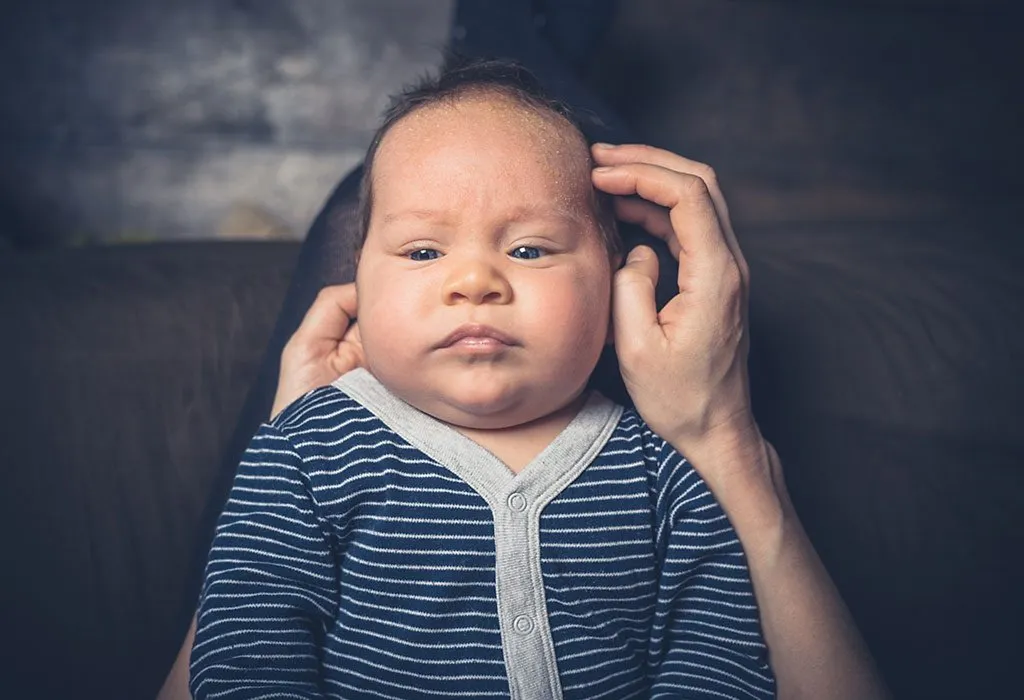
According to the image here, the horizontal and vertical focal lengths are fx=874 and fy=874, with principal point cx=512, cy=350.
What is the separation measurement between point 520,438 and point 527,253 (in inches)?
8.2

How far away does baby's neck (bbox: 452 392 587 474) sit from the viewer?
97 cm

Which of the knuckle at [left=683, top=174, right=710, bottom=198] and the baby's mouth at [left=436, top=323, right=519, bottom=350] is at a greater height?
the knuckle at [left=683, top=174, right=710, bottom=198]

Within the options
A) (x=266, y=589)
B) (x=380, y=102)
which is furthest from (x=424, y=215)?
(x=380, y=102)

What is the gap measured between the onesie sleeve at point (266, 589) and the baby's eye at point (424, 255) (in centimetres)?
25

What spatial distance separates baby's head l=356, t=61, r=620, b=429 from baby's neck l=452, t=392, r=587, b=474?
0.01 metres

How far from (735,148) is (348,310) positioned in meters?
1.35

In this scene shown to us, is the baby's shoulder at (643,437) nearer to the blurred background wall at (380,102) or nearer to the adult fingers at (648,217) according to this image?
the adult fingers at (648,217)

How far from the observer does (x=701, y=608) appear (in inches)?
37.6

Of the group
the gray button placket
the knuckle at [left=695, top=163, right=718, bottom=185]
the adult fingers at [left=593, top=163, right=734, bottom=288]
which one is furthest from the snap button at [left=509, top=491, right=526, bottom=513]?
the knuckle at [left=695, top=163, right=718, bottom=185]

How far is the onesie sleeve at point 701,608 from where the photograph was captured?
93cm

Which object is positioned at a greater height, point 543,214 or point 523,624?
point 543,214

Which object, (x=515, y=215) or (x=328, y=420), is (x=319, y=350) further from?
(x=515, y=215)

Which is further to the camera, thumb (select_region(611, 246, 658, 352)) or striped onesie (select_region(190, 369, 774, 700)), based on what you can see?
thumb (select_region(611, 246, 658, 352))

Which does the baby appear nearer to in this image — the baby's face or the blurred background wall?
the baby's face
